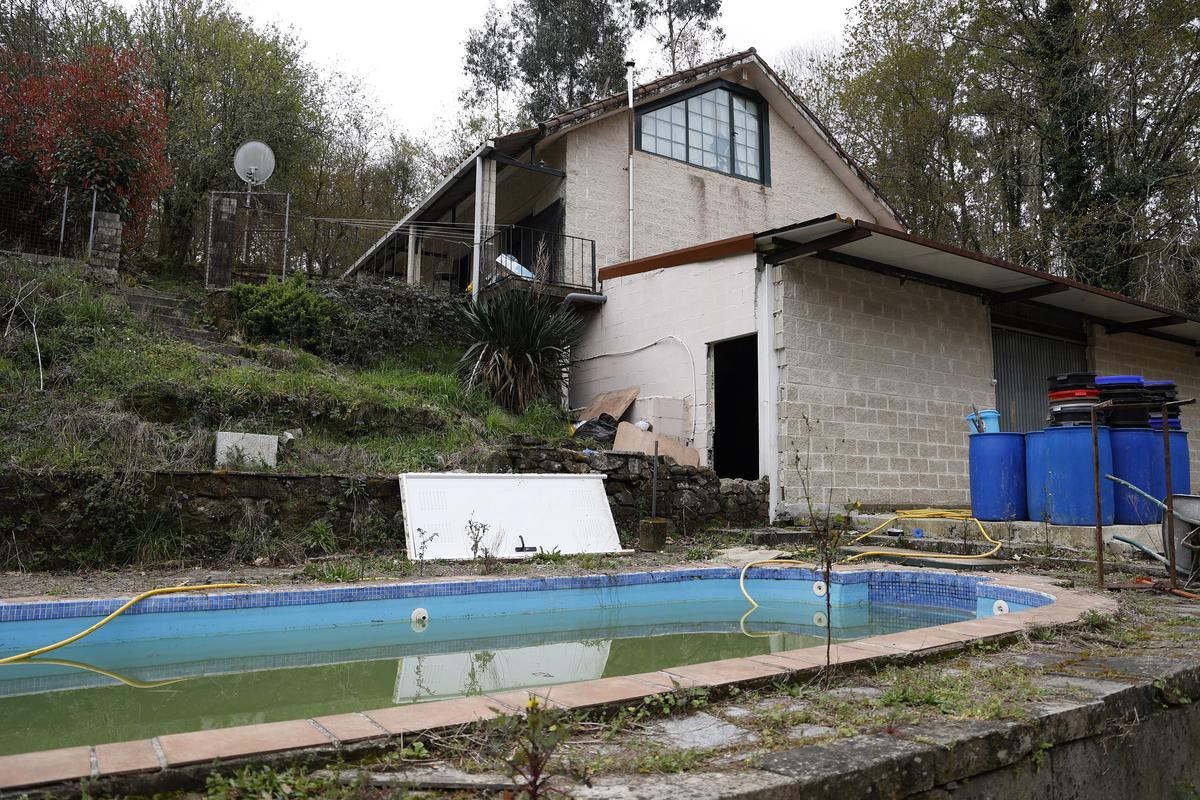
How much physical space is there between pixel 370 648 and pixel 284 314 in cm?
693

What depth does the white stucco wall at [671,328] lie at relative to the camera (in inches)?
364

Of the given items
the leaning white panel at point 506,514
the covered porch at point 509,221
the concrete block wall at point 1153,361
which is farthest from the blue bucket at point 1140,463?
the covered porch at point 509,221

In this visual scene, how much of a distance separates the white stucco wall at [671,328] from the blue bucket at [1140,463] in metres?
3.94

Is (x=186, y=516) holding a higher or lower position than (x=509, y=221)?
lower

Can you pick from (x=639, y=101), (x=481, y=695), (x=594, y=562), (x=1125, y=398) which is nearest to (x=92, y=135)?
(x=639, y=101)

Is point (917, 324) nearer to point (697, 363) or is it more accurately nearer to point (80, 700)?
point (697, 363)

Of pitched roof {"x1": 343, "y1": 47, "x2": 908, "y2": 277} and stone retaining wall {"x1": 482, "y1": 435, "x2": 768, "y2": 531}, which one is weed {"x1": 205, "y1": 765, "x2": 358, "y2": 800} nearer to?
stone retaining wall {"x1": 482, "y1": 435, "x2": 768, "y2": 531}

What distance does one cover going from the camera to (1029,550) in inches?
238

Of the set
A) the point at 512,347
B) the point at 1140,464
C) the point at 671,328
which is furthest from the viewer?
the point at 671,328

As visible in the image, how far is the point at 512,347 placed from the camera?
31.9 feet

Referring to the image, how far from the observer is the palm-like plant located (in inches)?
380

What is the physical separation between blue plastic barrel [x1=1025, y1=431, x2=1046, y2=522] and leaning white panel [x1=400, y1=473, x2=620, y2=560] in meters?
3.51

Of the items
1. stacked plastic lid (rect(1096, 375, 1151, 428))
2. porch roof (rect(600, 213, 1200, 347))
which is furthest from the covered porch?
stacked plastic lid (rect(1096, 375, 1151, 428))

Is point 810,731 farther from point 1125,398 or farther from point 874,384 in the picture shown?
point 874,384
